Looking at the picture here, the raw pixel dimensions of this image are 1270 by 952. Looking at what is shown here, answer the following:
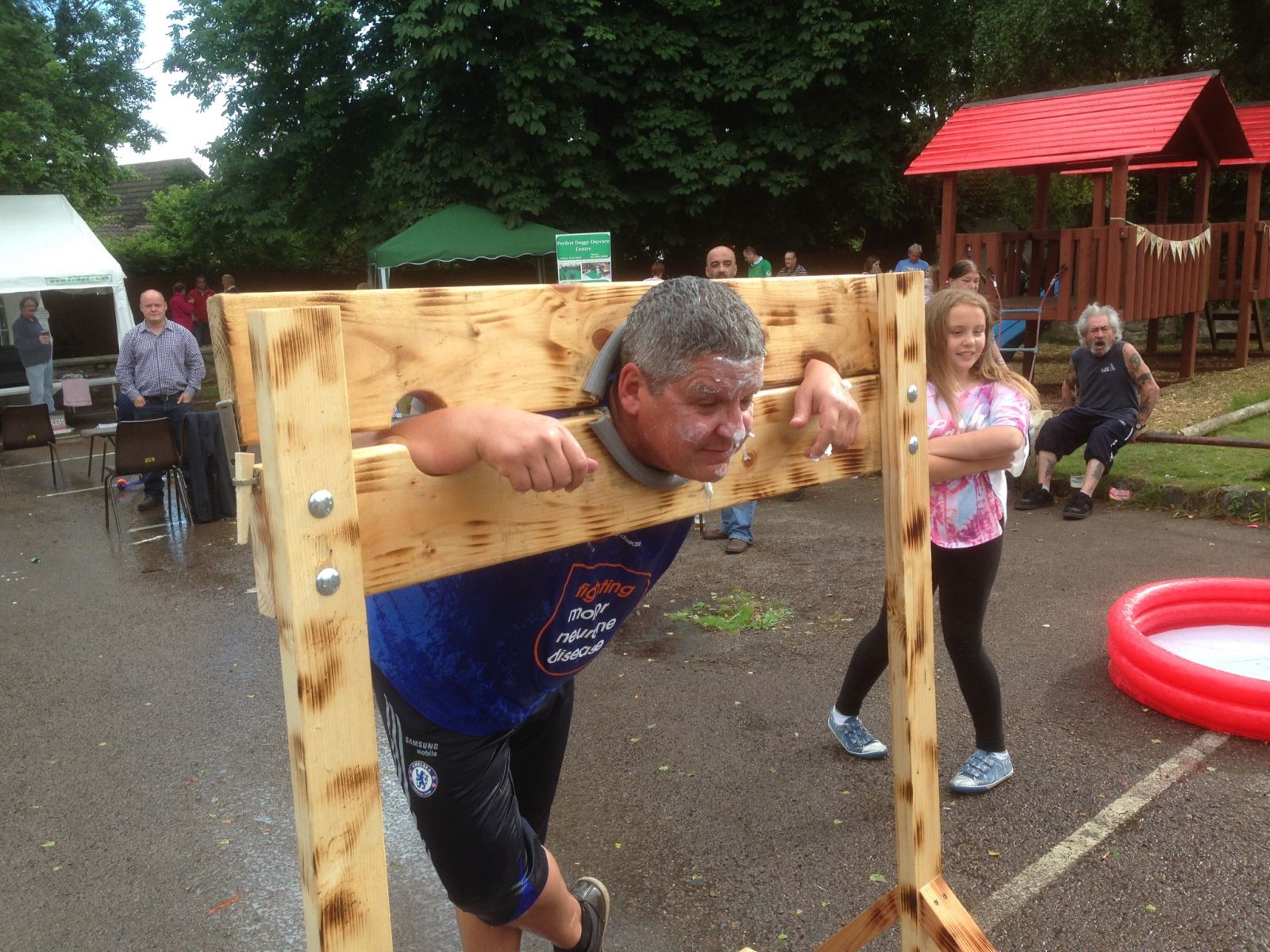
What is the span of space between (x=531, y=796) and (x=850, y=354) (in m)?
1.33

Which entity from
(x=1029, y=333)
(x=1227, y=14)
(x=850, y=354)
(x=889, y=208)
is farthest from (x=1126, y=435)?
(x=889, y=208)

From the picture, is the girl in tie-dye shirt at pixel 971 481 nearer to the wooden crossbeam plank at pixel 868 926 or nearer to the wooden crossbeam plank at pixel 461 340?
the wooden crossbeam plank at pixel 868 926

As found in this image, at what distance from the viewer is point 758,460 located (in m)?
2.04

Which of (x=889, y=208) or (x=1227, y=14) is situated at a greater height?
(x=1227, y=14)

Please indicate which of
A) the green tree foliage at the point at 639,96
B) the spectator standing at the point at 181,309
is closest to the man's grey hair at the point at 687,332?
the green tree foliage at the point at 639,96

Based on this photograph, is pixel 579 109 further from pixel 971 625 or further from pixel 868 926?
pixel 868 926

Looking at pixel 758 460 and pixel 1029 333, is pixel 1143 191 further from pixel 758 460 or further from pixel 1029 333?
pixel 758 460

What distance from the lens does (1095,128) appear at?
38.5 ft

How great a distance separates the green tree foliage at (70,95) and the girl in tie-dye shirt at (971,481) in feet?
58.7

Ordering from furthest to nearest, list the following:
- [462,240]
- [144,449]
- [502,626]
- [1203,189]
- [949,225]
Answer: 1. [462,240]
2. [1203,189]
3. [949,225]
4. [144,449]
5. [502,626]

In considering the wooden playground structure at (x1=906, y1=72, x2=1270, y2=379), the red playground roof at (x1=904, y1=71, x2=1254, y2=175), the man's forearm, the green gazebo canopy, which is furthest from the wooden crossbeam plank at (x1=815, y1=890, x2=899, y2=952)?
the green gazebo canopy

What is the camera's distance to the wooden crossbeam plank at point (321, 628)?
1394 millimetres

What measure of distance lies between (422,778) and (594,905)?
85 cm

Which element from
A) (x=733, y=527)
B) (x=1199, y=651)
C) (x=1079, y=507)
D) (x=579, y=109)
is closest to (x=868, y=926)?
(x=1199, y=651)
